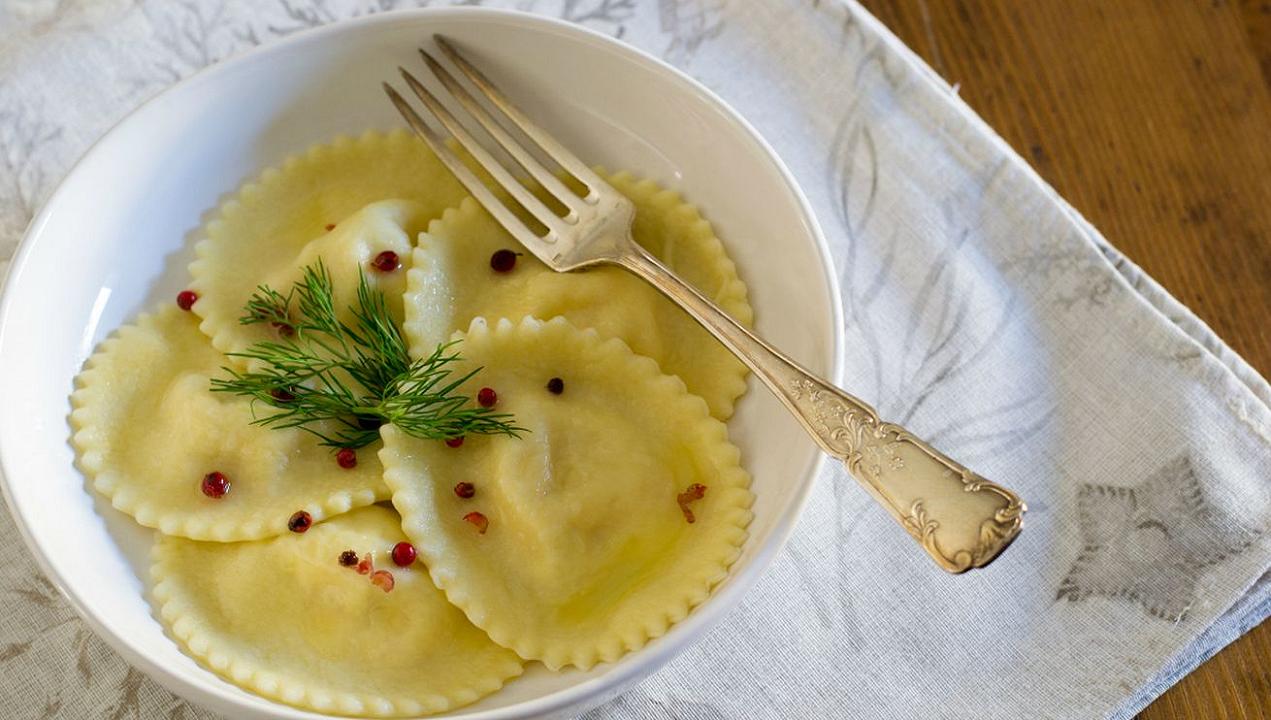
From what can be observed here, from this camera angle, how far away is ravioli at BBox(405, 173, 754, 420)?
2.76 metres

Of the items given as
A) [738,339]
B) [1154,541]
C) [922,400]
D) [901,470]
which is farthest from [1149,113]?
[901,470]

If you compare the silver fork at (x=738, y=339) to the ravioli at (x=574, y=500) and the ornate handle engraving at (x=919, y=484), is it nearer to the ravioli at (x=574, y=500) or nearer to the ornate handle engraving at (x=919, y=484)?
the ornate handle engraving at (x=919, y=484)

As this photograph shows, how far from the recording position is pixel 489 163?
9.59 ft

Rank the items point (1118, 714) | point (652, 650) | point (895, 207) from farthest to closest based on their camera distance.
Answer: point (895, 207) → point (1118, 714) → point (652, 650)

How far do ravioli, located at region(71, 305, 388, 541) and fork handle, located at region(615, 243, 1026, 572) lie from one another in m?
0.92

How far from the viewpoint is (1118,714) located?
8.60 feet

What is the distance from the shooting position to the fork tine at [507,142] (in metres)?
2.85

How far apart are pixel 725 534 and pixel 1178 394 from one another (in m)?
1.28

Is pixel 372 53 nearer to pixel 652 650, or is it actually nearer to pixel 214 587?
pixel 214 587

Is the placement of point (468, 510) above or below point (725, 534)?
below

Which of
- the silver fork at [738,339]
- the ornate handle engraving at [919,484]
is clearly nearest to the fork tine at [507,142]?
the silver fork at [738,339]

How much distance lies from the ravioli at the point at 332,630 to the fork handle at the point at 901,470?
2.67 feet

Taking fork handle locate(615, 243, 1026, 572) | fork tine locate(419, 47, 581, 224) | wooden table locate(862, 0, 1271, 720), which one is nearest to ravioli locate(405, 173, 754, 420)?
fork tine locate(419, 47, 581, 224)

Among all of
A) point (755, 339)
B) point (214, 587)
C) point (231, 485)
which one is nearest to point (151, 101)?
point (231, 485)
